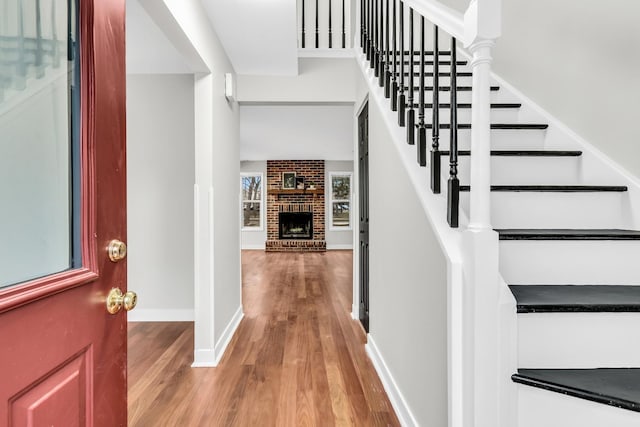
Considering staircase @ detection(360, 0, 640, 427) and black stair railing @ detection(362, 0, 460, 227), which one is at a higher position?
black stair railing @ detection(362, 0, 460, 227)

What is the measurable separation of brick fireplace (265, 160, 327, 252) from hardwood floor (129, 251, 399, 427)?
17.9 ft

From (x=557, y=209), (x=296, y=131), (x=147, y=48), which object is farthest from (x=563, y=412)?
(x=296, y=131)

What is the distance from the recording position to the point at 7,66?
642mm

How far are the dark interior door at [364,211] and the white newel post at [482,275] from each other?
6.19 feet

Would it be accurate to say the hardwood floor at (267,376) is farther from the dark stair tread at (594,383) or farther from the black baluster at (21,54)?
the black baluster at (21,54)

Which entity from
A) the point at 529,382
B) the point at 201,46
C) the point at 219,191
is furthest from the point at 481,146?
the point at 219,191

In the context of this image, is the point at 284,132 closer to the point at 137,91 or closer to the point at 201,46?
the point at 137,91

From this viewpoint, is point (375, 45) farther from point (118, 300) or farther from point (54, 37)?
point (118, 300)

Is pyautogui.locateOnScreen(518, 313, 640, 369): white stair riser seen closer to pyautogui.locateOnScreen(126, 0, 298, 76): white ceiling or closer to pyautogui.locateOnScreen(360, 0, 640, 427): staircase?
pyautogui.locateOnScreen(360, 0, 640, 427): staircase

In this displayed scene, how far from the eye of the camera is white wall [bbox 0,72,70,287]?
2.12ft

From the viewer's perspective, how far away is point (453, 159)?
116cm

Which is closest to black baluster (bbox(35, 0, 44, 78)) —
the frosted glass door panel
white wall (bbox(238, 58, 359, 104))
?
the frosted glass door panel

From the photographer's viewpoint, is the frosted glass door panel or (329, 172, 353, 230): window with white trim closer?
the frosted glass door panel

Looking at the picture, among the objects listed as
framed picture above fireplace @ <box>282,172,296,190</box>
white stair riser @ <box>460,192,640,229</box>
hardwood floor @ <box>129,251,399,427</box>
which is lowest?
hardwood floor @ <box>129,251,399,427</box>
